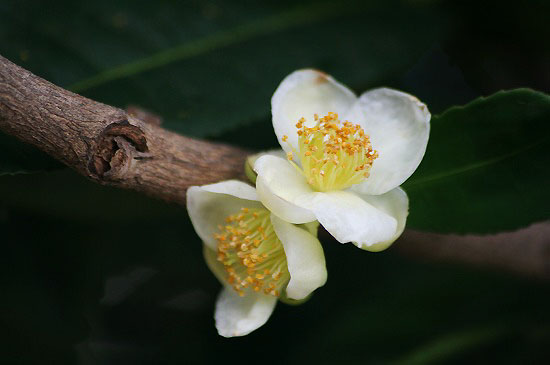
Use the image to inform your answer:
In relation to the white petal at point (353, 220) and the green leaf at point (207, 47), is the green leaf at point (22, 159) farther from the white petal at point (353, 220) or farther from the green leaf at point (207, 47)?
the white petal at point (353, 220)

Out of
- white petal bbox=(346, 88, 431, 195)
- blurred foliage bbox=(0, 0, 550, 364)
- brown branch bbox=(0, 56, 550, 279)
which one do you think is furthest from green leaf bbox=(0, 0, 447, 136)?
white petal bbox=(346, 88, 431, 195)

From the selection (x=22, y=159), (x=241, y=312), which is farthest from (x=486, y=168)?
(x=22, y=159)

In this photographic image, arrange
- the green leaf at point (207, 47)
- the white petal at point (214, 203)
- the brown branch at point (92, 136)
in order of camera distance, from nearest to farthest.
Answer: the brown branch at point (92, 136)
the white petal at point (214, 203)
the green leaf at point (207, 47)

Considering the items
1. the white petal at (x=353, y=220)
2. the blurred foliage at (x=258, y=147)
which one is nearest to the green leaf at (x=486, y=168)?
the blurred foliage at (x=258, y=147)

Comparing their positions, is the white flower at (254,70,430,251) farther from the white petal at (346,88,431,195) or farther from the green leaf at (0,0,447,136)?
the green leaf at (0,0,447,136)

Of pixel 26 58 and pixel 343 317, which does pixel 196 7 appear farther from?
pixel 343 317

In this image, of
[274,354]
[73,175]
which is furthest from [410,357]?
[73,175]

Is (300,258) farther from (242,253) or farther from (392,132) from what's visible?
(392,132)
